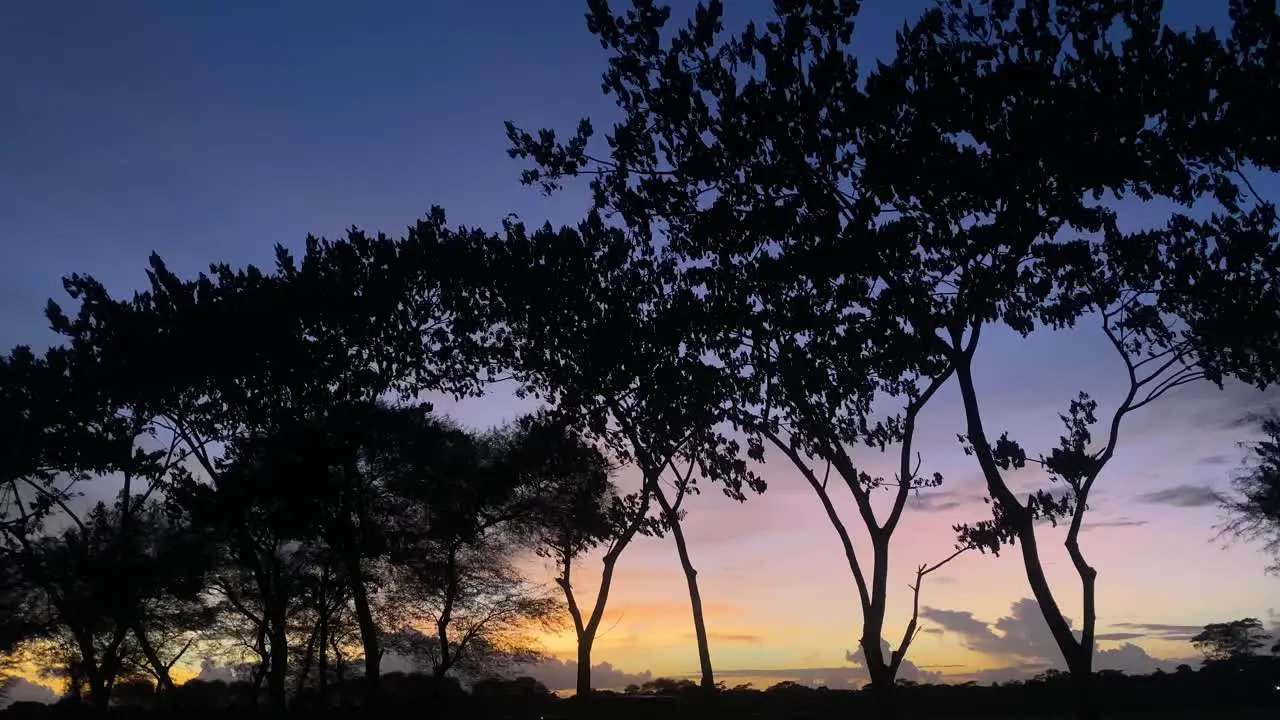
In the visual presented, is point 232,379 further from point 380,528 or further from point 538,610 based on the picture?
point 538,610

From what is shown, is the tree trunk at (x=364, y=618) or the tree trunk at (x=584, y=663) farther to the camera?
the tree trunk at (x=584, y=663)

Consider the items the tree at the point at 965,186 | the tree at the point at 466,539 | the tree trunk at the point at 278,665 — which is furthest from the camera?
the tree at the point at 466,539

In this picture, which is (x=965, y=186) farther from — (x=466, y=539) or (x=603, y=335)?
(x=466, y=539)

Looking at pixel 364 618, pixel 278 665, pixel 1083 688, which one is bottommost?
pixel 1083 688

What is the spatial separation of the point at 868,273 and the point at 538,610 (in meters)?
30.2

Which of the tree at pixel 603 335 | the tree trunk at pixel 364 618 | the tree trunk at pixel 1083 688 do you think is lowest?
the tree trunk at pixel 1083 688

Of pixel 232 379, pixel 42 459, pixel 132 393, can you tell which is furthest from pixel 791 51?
pixel 42 459

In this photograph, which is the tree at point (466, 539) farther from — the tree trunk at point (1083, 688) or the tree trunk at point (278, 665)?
the tree trunk at point (1083, 688)

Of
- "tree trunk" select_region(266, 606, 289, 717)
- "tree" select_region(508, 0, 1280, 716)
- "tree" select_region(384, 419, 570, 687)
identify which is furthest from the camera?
"tree" select_region(384, 419, 570, 687)

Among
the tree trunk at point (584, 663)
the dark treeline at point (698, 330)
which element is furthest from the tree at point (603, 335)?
the tree trunk at point (584, 663)

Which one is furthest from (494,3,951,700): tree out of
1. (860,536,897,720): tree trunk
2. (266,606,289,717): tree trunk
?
(266,606,289,717): tree trunk

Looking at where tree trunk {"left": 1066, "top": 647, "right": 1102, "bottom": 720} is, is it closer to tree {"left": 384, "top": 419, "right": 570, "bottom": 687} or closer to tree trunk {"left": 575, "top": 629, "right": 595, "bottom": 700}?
tree {"left": 384, "top": 419, "right": 570, "bottom": 687}

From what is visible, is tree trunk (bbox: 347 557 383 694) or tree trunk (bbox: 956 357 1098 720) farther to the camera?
tree trunk (bbox: 347 557 383 694)

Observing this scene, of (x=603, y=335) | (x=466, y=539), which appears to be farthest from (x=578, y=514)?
(x=603, y=335)
